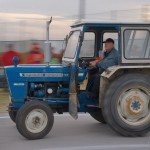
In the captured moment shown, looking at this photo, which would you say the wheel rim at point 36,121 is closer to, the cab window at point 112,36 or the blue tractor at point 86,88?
the blue tractor at point 86,88

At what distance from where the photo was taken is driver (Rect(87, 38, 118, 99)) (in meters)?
9.12

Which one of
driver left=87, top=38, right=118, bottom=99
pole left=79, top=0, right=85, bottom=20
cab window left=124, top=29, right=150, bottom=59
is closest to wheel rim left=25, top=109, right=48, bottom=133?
driver left=87, top=38, right=118, bottom=99

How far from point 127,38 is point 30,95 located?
1.99 m

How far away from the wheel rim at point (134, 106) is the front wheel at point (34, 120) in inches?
49.6

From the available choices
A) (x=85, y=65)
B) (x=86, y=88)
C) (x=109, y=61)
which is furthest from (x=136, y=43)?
(x=86, y=88)

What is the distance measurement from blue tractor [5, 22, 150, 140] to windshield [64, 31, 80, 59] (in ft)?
0.27

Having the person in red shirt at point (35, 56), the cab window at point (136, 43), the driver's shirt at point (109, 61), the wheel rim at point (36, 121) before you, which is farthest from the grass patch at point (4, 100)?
the cab window at point (136, 43)

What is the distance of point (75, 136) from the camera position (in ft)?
30.1

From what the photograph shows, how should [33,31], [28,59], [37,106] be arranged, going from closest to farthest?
1. [37,106]
2. [28,59]
3. [33,31]

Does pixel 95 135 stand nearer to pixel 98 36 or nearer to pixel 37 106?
pixel 37 106

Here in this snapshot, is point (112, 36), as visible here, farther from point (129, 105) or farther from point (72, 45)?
point (129, 105)

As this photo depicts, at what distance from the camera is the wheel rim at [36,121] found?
880cm

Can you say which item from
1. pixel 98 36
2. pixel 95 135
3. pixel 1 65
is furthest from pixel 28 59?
pixel 95 135

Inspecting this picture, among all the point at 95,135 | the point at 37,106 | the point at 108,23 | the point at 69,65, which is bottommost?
the point at 95,135
